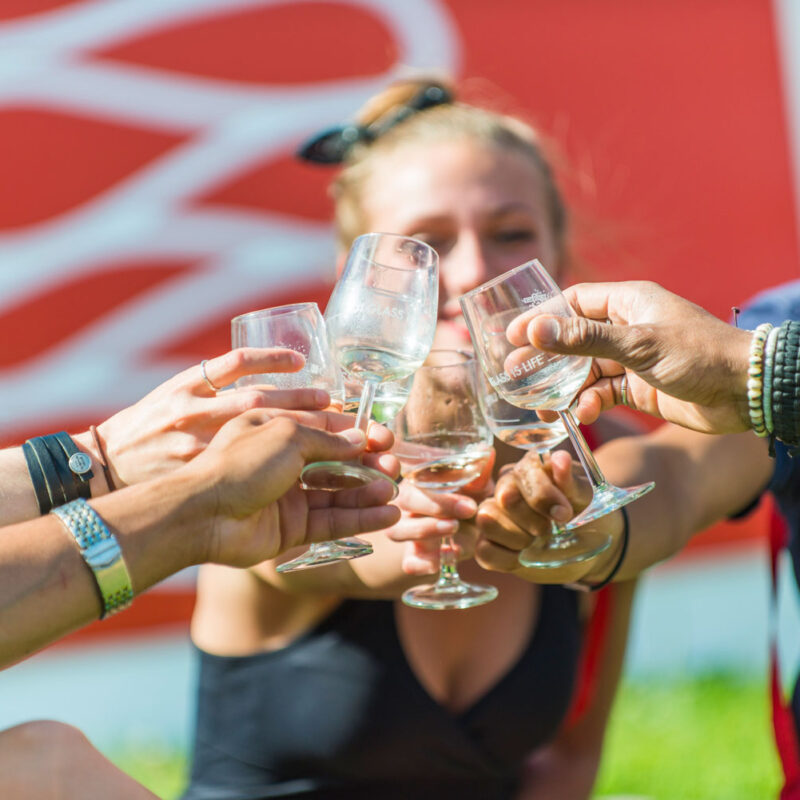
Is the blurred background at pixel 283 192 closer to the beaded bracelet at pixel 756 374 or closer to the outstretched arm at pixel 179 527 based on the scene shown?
the beaded bracelet at pixel 756 374

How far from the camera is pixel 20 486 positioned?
1452 mm

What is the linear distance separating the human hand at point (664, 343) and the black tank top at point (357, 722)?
2.88 ft

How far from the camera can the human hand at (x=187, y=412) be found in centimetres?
139

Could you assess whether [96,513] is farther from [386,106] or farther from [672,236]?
[672,236]

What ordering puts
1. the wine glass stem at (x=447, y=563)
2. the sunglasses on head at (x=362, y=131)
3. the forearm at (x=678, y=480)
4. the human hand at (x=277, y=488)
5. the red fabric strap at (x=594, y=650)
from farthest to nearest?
the sunglasses on head at (x=362, y=131) < the red fabric strap at (x=594, y=650) < the forearm at (x=678, y=480) < the wine glass stem at (x=447, y=563) < the human hand at (x=277, y=488)

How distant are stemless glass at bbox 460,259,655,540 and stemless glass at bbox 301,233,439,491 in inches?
3.1

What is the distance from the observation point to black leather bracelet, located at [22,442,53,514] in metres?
1.44

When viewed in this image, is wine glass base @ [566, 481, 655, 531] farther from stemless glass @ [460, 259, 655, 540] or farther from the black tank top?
the black tank top

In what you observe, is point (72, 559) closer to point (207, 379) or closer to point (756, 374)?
point (207, 379)

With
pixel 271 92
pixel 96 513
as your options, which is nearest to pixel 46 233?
pixel 271 92

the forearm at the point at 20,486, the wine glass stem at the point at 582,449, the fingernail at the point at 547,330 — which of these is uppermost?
the fingernail at the point at 547,330

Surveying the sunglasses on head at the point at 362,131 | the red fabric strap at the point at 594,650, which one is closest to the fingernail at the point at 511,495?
the red fabric strap at the point at 594,650

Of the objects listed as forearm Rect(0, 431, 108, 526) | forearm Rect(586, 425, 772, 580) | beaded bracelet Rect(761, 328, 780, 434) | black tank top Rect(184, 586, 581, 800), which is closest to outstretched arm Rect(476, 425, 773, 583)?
forearm Rect(586, 425, 772, 580)

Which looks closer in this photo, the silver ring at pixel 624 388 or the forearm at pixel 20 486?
the forearm at pixel 20 486
